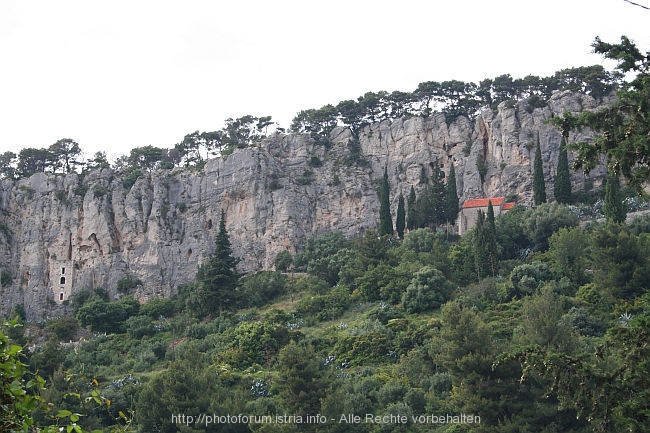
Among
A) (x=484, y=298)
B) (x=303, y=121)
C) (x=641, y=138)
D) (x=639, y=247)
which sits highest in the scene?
(x=303, y=121)

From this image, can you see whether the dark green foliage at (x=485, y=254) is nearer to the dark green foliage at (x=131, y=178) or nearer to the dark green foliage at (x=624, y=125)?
the dark green foliage at (x=624, y=125)

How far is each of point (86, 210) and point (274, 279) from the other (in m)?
21.4

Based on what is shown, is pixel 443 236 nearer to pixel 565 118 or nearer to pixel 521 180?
pixel 521 180

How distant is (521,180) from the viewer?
63500mm

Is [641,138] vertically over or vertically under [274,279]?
over

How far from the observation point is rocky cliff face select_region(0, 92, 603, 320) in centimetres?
6500

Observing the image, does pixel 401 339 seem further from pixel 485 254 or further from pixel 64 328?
pixel 64 328

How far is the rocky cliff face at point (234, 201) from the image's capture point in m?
65.0

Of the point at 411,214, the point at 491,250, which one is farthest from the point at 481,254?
the point at 411,214

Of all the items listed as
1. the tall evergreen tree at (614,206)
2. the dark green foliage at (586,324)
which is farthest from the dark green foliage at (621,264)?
the tall evergreen tree at (614,206)

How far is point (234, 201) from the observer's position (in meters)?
68.2

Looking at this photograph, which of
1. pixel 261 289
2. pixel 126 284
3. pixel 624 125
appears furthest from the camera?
pixel 126 284

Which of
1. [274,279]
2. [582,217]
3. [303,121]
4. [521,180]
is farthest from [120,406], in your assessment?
[303,121]

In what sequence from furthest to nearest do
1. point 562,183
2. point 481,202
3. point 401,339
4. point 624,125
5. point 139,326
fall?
point 481,202 < point 562,183 < point 139,326 < point 401,339 < point 624,125
